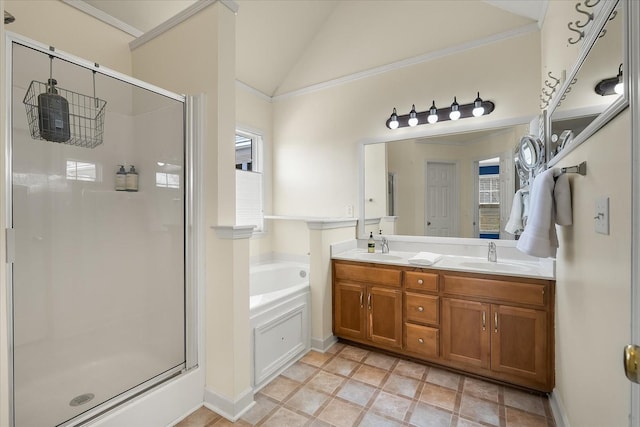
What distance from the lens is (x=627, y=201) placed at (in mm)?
825

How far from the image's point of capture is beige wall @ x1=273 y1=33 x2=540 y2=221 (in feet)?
8.16

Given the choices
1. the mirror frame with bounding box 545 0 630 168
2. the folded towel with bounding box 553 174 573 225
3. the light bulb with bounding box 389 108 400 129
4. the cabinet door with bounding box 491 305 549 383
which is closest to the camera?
the mirror frame with bounding box 545 0 630 168

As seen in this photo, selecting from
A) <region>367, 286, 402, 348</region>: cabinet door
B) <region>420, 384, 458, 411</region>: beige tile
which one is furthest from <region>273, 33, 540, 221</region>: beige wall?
<region>420, 384, 458, 411</region>: beige tile

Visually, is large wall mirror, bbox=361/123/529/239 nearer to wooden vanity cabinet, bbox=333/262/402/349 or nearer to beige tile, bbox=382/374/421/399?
wooden vanity cabinet, bbox=333/262/402/349

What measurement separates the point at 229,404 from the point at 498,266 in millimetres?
2197

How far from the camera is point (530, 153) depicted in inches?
82.3

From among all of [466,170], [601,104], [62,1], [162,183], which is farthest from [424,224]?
[62,1]

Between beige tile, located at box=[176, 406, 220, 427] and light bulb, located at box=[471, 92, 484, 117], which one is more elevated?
light bulb, located at box=[471, 92, 484, 117]

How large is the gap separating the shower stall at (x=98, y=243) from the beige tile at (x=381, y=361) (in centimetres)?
142

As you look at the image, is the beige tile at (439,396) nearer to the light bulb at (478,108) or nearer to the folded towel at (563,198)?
the folded towel at (563,198)

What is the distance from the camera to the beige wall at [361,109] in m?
2.49

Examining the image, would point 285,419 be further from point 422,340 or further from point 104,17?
point 104,17

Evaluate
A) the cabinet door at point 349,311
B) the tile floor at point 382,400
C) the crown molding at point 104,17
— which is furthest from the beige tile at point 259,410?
the crown molding at point 104,17

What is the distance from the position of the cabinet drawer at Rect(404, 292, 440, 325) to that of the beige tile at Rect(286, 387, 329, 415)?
916mm
